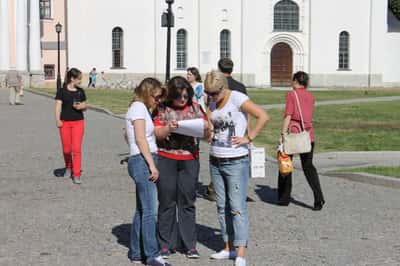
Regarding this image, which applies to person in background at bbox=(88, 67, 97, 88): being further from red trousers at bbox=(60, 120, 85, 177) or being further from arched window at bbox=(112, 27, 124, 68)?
red trousers at bbox=(60, 120, 85, 177)

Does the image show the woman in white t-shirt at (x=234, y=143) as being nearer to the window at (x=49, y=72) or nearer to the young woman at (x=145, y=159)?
the young woman at (x=145, y=159)

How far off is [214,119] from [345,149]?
992cm

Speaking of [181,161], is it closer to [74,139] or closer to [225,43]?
[74,139]

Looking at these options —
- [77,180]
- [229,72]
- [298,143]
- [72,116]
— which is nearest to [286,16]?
[72,116]

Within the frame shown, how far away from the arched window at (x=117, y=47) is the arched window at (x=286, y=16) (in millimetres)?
11604

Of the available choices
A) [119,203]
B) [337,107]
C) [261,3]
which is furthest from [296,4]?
[119,203]

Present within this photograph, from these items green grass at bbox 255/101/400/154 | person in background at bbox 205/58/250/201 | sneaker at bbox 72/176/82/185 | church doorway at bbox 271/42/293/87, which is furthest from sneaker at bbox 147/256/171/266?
church doorway at bbox 271/42/293/87

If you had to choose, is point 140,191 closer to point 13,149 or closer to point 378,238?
point 378,238

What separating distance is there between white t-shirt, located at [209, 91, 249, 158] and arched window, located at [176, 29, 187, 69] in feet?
158

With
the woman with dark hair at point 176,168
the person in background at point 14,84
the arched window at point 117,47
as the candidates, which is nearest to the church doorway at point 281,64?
the arched window at point 117,47

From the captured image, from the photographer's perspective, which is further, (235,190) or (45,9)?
(45,9)

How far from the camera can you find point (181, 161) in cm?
710

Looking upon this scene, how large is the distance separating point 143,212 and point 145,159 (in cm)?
52

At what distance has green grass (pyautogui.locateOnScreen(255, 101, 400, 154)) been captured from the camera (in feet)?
56.3
